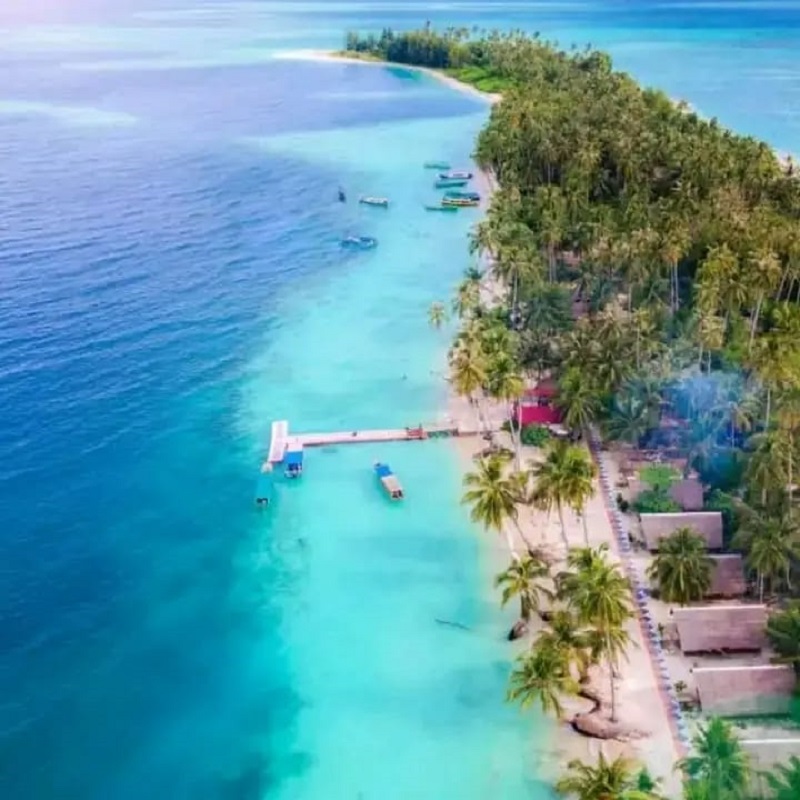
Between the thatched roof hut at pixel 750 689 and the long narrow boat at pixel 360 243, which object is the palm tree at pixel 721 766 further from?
the long narrow boat at pixel 360 243

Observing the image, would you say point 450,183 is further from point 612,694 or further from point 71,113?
point 612,694

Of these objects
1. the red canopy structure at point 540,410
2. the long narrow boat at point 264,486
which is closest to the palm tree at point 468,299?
the red canopy structure at point 540,410

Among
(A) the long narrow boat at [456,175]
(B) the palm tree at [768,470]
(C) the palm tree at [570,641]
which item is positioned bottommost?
(C) the palm tree at [570,641]

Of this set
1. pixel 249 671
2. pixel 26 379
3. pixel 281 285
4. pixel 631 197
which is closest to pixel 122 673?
pixel 249 671

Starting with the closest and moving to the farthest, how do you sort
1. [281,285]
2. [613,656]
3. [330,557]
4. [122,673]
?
[613,656] → [122,673] → [330,557] → [281,285]

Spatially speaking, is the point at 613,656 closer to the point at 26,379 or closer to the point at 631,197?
the point at 26,379

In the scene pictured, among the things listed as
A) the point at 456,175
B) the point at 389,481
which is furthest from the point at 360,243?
the point at 389,481

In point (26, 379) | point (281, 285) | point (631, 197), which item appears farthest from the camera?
point (281, 285)
